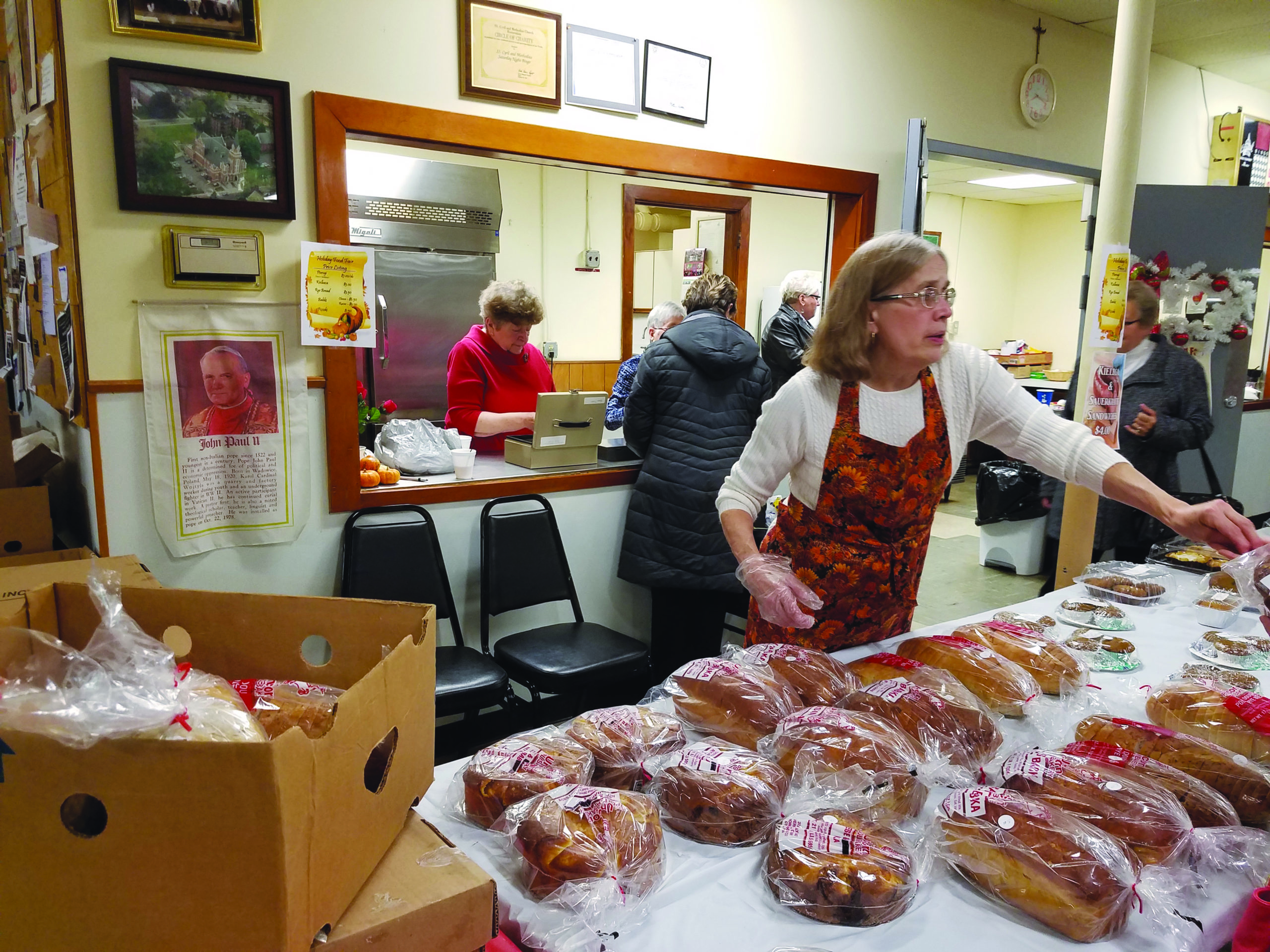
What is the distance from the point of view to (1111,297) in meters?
2.93

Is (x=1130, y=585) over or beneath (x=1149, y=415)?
beneath

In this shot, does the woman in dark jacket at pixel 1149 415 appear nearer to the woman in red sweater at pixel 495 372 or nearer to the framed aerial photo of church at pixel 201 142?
the woman in red sweater at pixel 495 372

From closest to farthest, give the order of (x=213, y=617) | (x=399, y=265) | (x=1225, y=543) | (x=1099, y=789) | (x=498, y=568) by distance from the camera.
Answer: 1. (x=213, y=617)
2. (x=1099, y=789)
3. (x=1225, y=543)
4. (x=498, y=568)
5. (x=399, y=265)

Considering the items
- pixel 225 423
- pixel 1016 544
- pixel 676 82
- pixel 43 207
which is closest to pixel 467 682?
pixel 225 423

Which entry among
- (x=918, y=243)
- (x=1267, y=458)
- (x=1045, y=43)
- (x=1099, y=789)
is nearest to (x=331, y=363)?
(x=918, y=243)

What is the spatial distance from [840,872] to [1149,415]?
3192 millimetres

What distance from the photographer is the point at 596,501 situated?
3172mm

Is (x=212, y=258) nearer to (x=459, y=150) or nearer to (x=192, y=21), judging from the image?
(x=192, y=21)

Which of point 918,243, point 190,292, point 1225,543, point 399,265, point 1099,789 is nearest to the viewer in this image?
point 1099,789

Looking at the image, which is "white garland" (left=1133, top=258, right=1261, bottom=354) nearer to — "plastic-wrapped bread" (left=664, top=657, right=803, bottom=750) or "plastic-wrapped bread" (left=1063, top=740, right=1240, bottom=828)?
"plastic-wrapped bread" (left=1063, top=740, right=1240, bottom=828)

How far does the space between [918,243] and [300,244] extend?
1.69 meters

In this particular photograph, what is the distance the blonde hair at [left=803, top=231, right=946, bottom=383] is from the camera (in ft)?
5.81

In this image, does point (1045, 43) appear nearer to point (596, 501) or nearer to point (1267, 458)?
point (596, 501)

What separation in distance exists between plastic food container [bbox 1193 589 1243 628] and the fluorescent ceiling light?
6717 millimetres
